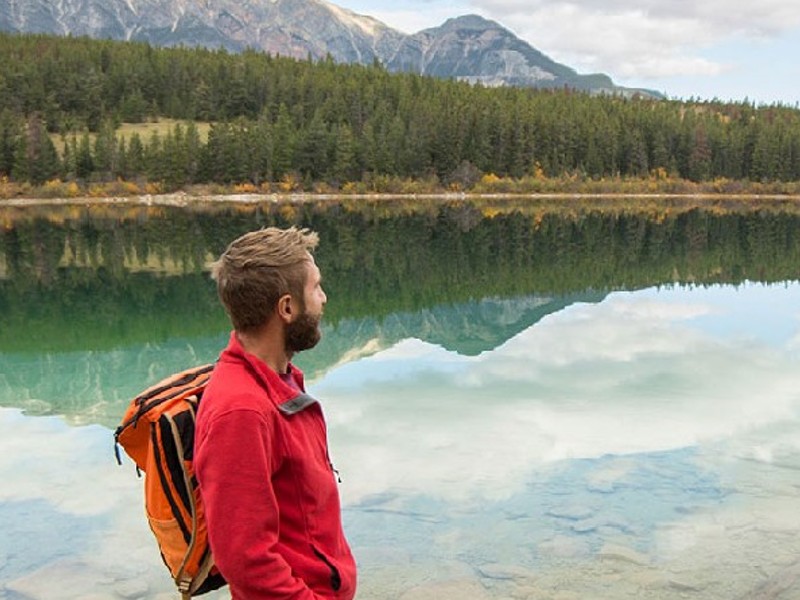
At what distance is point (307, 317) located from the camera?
379 cm

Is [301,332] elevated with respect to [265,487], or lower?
elevated

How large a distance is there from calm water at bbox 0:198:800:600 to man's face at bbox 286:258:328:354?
5598 millimetres

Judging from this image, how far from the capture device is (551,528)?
10539 millimetres

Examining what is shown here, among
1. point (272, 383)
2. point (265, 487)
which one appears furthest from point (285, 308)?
point (265, 487)

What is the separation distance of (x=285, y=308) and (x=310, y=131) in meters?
122

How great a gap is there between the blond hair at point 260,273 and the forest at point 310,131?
11142 cm

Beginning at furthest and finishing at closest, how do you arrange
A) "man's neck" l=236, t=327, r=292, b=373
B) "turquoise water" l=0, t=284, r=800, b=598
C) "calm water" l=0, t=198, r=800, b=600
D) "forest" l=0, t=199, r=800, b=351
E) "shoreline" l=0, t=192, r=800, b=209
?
"shoreline" l=0, t=192, r=800, b=209, "forest" l=0, t=199, r=800, b=351, "calm water" l=0, t=198, r=800, b=600, "turquoise water" l=0, t=284, r=800, b=598, "man's neck" l=236, t=327, r=292, b=373

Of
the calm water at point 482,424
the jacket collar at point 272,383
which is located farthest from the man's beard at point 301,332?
the calm water at point 482,424

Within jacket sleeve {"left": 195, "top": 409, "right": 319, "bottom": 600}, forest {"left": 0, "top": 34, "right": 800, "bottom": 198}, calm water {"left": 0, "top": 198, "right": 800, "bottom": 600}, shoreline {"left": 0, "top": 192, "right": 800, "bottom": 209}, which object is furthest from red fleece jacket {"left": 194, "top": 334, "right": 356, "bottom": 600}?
forest {"left": 0, "top": 34, "right": 800, "bottom": 198}

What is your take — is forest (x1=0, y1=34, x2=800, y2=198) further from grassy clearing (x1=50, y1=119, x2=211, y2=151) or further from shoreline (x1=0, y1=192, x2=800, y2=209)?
shoreline (x1=0, y1=192, x2=800, y2=209)

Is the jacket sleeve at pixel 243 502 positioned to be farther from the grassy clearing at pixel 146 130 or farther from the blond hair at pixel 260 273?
the grassy clearing at pixel 146 130

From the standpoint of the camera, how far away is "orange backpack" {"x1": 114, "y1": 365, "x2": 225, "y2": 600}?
383 cm

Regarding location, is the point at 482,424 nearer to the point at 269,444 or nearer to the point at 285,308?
the point at 285,308

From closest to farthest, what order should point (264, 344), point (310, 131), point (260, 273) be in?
point (260, 273) → point (264, 344) → point (310, 131)
